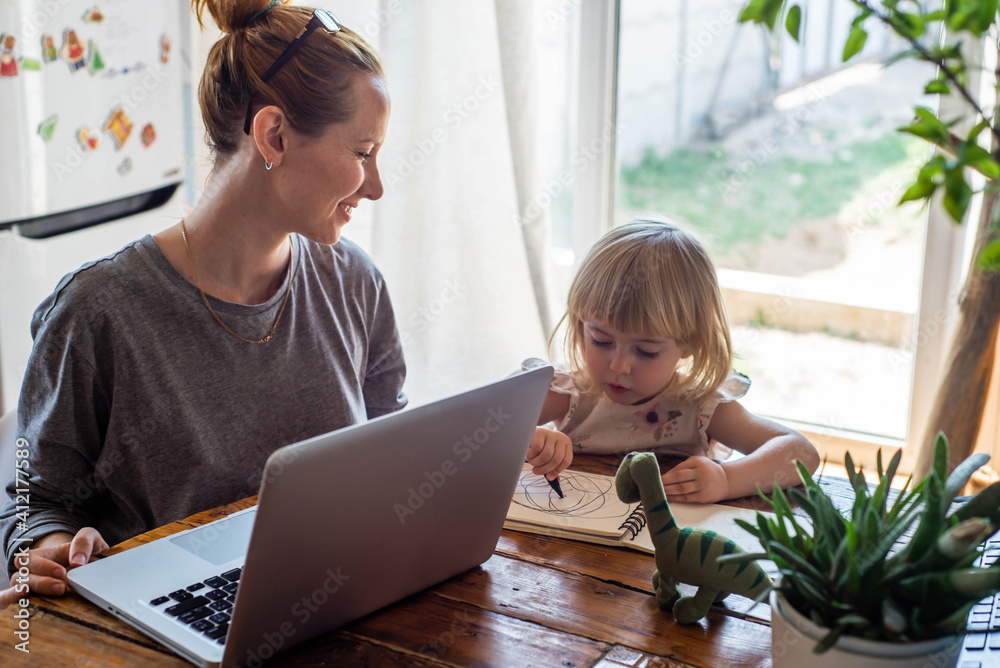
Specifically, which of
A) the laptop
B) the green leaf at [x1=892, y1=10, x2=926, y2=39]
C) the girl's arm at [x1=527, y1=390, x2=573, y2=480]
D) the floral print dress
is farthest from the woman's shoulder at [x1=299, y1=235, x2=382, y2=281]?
the green leaf at [x1=892, y1=10, x2=926, y2=39]

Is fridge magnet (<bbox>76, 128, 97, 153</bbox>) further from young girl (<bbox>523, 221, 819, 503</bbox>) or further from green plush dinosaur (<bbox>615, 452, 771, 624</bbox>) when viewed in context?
green plush dinosaur (<bbox>615, 452, 771, 624</bbox>)

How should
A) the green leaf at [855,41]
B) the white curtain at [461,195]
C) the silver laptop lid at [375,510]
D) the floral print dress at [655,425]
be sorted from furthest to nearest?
the white curtain at [461,195] < the floral print dress at [655,425] < the silver laptop lid at [375,510] < the green leaf at [855,41]

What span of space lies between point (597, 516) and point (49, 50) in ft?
6.29

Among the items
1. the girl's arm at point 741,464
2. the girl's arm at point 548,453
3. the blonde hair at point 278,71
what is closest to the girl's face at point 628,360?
the girl's arm at point 741,464

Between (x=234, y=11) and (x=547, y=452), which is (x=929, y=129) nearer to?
(x=547, y=452)

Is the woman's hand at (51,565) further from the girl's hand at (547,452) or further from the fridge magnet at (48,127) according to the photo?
the fridge magnet at (48,127)

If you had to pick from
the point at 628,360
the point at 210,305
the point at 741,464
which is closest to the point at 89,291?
the point at 210,305

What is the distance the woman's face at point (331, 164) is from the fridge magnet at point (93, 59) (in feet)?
4.19

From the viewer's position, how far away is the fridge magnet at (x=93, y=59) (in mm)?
2178

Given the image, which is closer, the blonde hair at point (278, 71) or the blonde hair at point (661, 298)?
the blonde hair at point (278, 71)

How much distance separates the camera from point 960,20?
426 millimetres

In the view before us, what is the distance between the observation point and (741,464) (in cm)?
112

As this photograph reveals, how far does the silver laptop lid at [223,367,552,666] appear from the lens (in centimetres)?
65

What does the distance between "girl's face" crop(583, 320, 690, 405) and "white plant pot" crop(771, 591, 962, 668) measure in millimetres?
684
